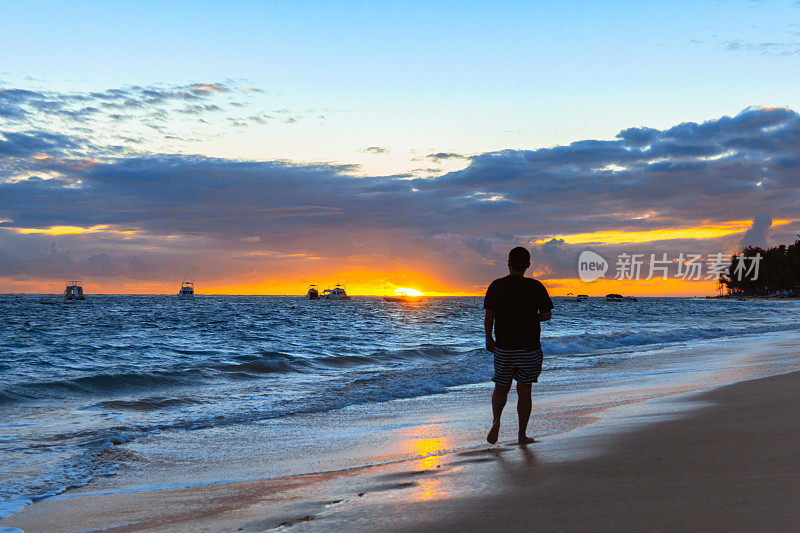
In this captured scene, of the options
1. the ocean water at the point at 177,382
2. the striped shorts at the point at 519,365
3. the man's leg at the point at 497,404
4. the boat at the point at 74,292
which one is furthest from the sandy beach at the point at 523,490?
the boat at the point at 74,292

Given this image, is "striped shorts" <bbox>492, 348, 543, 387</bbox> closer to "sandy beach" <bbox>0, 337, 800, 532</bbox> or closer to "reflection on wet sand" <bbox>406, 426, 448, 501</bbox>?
"sandy beach" <bbox>0, 337, 800, 532</bbox>

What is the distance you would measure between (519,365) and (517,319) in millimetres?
466

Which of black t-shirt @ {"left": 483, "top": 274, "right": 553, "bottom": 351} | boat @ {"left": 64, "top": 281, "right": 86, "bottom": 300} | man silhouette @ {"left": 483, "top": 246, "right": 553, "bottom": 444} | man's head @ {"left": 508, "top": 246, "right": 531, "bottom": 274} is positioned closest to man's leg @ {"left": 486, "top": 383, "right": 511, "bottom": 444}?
man silhouette @ {"left": 483, "top": 246, "right": 553, "bottom": 444}

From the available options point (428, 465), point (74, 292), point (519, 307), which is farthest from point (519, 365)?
point (74, 292)

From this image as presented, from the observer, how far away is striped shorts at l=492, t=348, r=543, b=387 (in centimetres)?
634

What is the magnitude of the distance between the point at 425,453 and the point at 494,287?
1828 mm

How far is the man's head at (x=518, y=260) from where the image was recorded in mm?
6383

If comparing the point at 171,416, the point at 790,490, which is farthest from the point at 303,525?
the point at 171,416

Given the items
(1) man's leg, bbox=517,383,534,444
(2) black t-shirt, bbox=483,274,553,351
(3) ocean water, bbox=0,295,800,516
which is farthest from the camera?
(3) ocean water, bbox=0,295,800,516

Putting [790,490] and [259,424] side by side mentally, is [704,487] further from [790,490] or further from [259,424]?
[259,424]

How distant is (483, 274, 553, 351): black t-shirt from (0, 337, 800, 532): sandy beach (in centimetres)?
105

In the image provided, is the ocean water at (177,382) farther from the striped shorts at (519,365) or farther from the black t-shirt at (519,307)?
the black t-shirt at (519,307)

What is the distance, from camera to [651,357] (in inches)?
788

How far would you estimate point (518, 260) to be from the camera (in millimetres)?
6387
